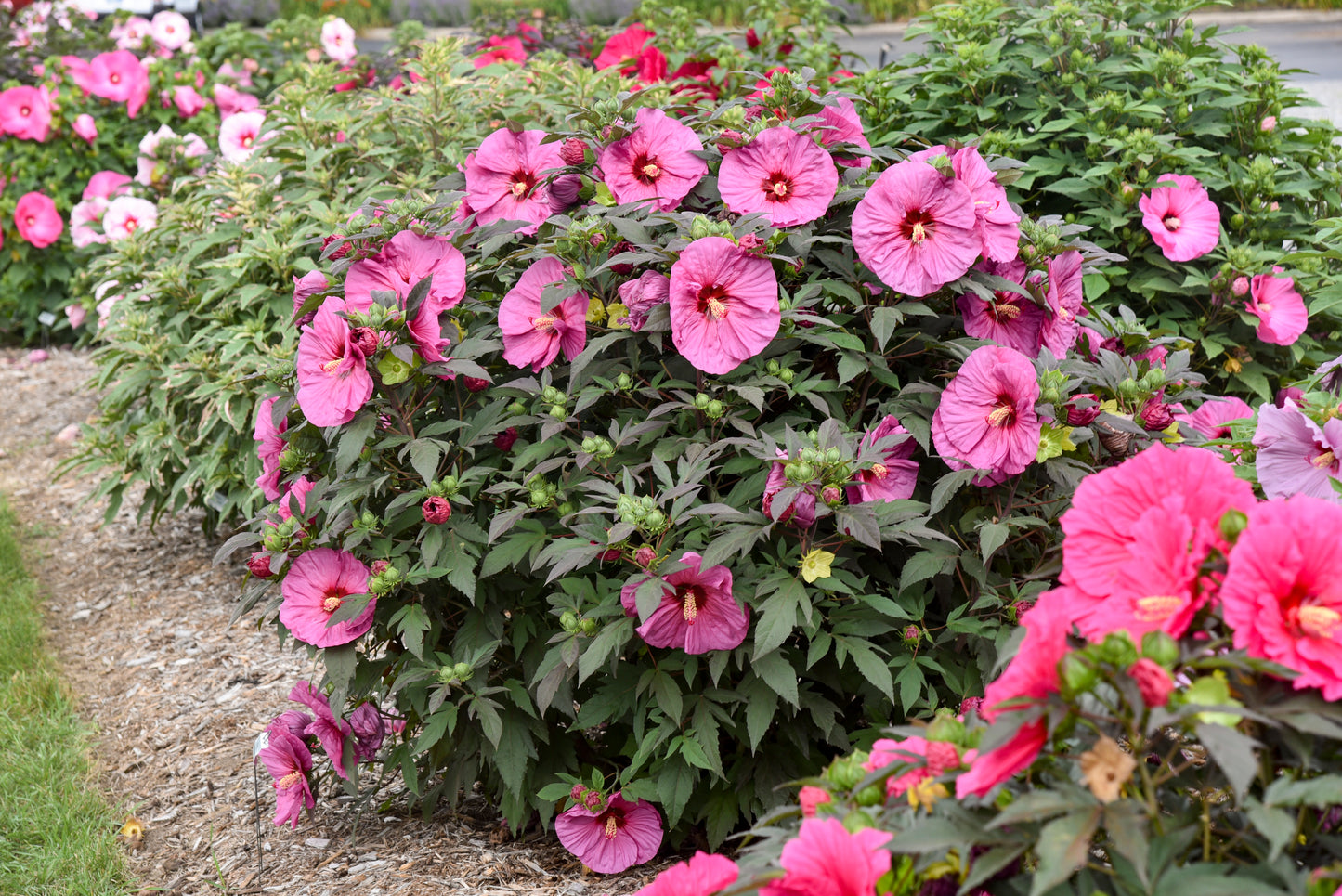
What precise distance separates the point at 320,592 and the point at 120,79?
418 cm

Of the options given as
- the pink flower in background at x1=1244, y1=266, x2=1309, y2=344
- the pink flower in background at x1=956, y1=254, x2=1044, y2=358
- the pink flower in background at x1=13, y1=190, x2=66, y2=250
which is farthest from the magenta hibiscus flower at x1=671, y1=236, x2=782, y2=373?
the pink flower in background at x1=13, y1=190, x2=66, y2=250

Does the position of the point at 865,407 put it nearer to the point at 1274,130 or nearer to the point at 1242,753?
the point at 1242,753

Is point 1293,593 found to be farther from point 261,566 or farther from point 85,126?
point 85,126

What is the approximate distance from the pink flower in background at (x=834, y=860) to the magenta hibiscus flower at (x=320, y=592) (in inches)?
46.9

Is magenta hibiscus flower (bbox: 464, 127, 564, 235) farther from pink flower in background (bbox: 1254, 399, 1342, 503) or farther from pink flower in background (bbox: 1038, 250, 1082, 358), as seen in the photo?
pink flower in background (bbox: 1254, 399, 1342, 503)

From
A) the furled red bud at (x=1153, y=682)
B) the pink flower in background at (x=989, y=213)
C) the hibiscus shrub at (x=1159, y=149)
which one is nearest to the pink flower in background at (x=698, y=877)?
the furled red bud at (x=1153, y=682)

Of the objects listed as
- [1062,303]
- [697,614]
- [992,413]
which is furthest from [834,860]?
[1062,303]

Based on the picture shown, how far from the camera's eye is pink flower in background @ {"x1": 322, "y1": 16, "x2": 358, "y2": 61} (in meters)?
5.14

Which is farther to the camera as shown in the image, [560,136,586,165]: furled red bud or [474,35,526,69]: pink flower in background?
[474,35,526,69]: pink flower in background

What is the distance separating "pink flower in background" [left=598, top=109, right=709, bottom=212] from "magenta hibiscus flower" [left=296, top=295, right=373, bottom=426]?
54cm

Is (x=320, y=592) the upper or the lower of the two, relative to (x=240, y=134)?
lower

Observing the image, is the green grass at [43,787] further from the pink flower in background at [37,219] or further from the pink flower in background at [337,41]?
the pink flower in background at [337,41]

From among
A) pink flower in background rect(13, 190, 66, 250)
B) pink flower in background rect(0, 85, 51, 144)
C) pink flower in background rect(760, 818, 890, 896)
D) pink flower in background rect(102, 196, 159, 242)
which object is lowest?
pink flower in background rect(13, 190, 66, 250)

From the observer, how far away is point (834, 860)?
0.91m
